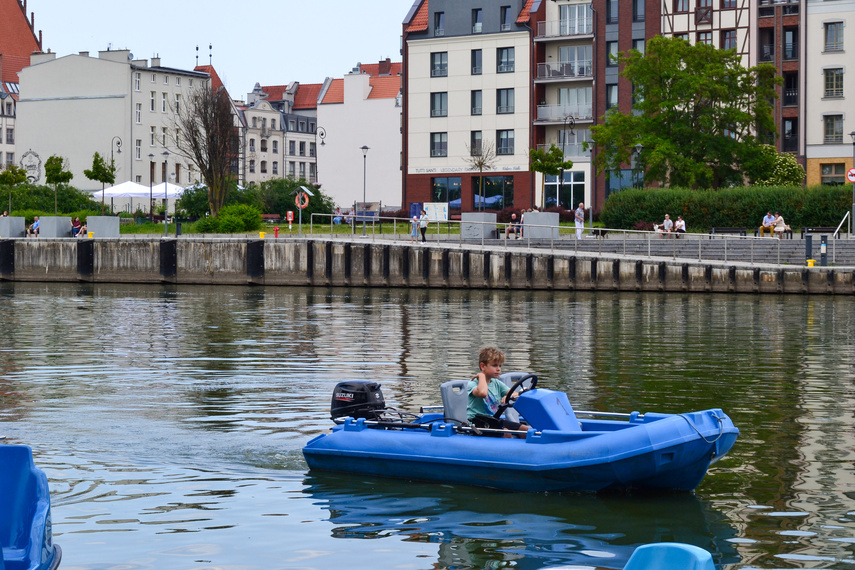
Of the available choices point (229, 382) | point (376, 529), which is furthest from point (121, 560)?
point (229, 382)

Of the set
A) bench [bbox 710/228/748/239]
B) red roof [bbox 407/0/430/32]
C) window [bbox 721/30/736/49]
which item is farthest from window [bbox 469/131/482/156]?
bench [bbox 710/228/748/239]

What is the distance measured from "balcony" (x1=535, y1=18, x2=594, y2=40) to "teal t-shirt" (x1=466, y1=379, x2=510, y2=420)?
63609 mm

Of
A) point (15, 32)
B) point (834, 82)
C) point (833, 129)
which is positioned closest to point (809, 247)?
point (833, 129)

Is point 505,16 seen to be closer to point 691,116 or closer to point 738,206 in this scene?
point 691,116

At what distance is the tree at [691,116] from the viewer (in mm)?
57312

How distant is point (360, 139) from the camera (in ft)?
357

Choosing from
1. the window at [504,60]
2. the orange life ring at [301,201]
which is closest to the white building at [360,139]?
the window at [504,60]

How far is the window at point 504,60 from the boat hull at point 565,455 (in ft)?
217

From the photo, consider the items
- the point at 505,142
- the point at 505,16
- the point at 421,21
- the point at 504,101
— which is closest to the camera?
the point at 504,101

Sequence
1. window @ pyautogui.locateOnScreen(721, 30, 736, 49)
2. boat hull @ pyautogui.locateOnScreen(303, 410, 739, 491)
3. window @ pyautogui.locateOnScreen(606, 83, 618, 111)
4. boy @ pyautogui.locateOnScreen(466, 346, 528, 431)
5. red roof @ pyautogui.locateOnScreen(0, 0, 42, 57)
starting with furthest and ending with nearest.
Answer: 1. red roof @ pyautogui.locateOnScreen(0, 0, 42, 57)
2. window @ pyautogui.locateOnScreen(606, 83, 618, 111)
3. window @ pyautogui.locateOnScreen(721, 30, 736, 49)
4. boy @ pyautogui.locateOnScreen(466, 346, 528, 431)
5. boat hull @ pyautogui.locateOnScreen(303, 410, 739, 491)

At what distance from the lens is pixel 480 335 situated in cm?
2927

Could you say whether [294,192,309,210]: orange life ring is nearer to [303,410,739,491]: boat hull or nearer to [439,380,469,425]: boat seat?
[439,380,469,425]: boat seat

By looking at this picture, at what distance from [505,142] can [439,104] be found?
546 cm

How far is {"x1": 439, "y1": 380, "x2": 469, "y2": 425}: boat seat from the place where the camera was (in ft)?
41.7
